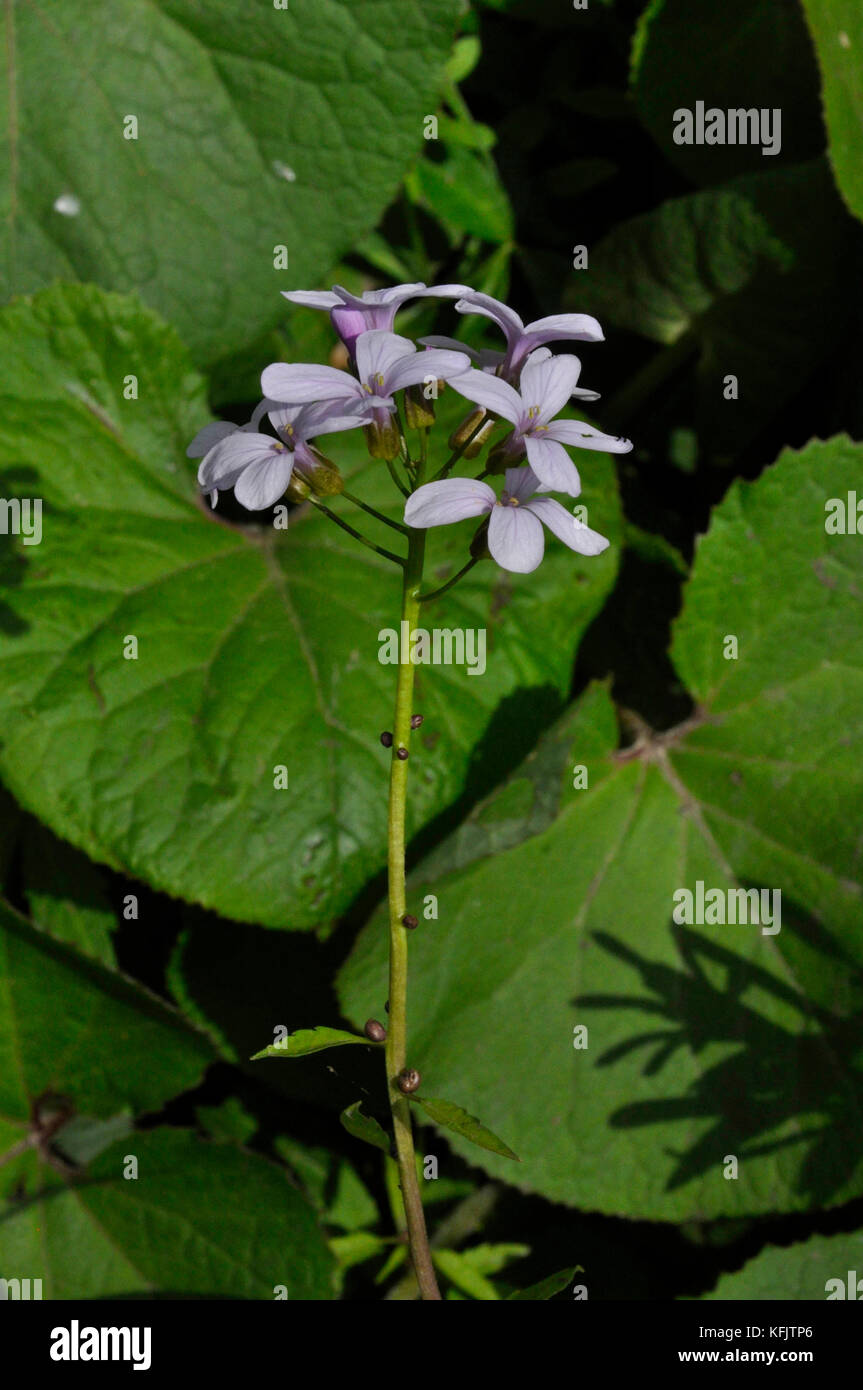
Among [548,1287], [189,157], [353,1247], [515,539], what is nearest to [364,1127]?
[548,1287]

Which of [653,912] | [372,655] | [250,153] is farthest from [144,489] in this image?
[653,912]

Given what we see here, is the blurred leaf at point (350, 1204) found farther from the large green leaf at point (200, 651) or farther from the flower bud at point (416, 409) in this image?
the flower bud at point (416, 409)

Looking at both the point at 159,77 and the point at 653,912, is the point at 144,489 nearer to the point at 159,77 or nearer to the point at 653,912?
the point at 159,77

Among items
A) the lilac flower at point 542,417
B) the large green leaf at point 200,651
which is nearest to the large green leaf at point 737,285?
the large green leaf at point 200,651

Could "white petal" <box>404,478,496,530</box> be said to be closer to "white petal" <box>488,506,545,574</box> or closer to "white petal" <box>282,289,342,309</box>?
"white petal" <box>488,506,545,574</box>

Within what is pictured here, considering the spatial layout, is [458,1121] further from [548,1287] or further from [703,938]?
[703,938]
